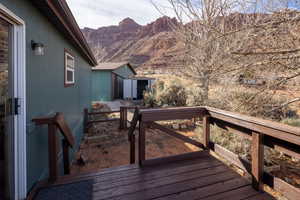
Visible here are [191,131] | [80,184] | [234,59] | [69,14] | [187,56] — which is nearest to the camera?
[80,184]

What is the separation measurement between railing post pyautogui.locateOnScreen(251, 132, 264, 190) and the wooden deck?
3.8 inches

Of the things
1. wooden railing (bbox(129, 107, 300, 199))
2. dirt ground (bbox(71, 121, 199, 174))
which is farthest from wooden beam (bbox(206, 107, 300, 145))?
dirt ground (bbox(71, 121, 199, 174))

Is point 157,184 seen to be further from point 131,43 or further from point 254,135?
point 131,43

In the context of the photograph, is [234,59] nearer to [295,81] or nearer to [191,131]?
[295,81]

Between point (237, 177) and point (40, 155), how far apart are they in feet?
9.05

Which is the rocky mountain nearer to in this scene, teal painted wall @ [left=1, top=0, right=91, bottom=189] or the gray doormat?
teal painted wall @ [left=1, top=0, right=91, bottom=189]

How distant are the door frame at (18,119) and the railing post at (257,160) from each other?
261 cm

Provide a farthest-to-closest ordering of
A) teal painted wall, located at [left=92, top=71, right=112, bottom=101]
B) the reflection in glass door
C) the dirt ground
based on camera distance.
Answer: teal painted wall, located at [left=92, top=71, right=112, bottom=101] → the dirt ground → the reflection in glass door

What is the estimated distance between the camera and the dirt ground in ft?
13.8

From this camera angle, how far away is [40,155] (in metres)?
2.47

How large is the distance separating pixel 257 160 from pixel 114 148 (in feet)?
13.4

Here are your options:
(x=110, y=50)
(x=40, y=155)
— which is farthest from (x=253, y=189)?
(x=110, y=50)

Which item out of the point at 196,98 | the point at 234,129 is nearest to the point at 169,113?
the point at 234,129

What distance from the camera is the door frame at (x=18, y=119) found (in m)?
1.81
